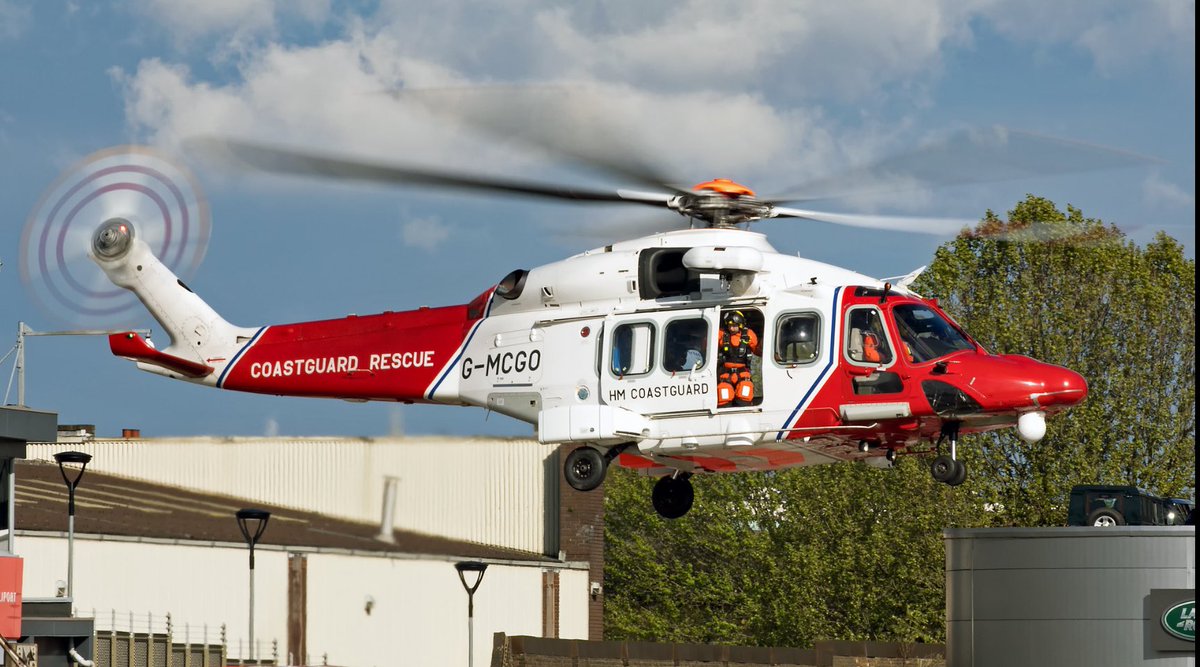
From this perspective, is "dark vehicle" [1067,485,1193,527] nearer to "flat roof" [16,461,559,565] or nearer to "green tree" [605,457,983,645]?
"green tree" [605,457,983,645]

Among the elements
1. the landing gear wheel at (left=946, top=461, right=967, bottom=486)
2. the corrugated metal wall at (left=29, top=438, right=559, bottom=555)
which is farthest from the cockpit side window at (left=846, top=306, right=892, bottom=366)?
the corrugated metal wall at (left=29, top=438, right=559, bottom=555)

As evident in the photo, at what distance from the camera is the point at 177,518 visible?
49.7m

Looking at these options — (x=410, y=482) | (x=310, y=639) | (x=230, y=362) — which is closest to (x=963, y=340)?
(x=230, y=362)

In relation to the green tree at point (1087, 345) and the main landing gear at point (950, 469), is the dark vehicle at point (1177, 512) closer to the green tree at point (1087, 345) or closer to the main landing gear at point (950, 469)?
the green tree at point (1087, 345)

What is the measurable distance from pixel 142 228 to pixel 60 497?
2330cm

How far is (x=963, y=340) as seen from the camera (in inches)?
964

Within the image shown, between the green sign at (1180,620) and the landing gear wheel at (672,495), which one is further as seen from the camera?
the green sign at (1180,620)

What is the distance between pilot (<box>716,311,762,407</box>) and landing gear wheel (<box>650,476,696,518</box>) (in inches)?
129

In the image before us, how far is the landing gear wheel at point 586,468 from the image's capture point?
83.8 ft

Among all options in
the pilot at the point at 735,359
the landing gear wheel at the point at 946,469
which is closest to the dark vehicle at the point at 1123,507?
the landing gear wheel at the point at 946,469

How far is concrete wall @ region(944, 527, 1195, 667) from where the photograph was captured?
1270 inches

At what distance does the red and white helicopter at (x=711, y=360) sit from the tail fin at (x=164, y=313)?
2754mm

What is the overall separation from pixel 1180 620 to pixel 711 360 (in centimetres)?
1223

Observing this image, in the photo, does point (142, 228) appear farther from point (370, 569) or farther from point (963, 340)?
point (370, 569)
